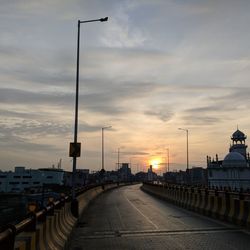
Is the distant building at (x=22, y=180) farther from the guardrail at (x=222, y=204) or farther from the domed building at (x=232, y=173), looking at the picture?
the guardrail at (x=222, y=204)

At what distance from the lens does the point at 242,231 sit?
50.6 feet

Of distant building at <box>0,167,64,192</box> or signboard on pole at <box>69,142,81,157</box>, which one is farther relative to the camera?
distant building at <box>0,167,64,192</box>

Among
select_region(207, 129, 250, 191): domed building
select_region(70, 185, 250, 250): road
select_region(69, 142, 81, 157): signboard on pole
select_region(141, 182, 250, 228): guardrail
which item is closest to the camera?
select_region(70, 185, 250, 250): road

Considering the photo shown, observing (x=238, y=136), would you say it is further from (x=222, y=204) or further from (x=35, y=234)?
(x=35, y=234)

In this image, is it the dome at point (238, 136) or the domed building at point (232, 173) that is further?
the dome at point (238, 136)

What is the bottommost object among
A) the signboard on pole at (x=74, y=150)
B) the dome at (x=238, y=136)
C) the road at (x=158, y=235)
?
the road at (x=158, y=235)

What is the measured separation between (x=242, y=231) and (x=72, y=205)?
756 cm

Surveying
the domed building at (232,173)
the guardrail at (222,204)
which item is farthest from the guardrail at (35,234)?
the domed building at (232,173)

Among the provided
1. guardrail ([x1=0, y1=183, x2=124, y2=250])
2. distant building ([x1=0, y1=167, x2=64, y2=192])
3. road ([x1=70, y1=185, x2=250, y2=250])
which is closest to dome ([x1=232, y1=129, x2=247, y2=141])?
distant building ([x1=0, y1=167, x2=64, y2=192])

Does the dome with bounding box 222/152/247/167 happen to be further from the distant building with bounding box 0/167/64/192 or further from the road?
the distant building with bounding box 0/167/64/192

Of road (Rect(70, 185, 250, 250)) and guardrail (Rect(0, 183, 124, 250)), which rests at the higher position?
guardrail (Rect(0, 183, 124, 250))

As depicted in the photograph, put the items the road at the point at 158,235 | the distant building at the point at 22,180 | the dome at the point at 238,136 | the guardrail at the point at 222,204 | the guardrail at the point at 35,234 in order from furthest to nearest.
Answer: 1. the distant building at the point at 22,180
2. the dome at the point at 238,136
3. the guardrail at the point at 222,204
4. the road at the point at 158,235
5. the guardrail at the point at 35,234

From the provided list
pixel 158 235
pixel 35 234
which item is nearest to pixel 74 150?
pixel 158 235

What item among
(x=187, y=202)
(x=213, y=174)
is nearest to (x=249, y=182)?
(x=213, y=174)
